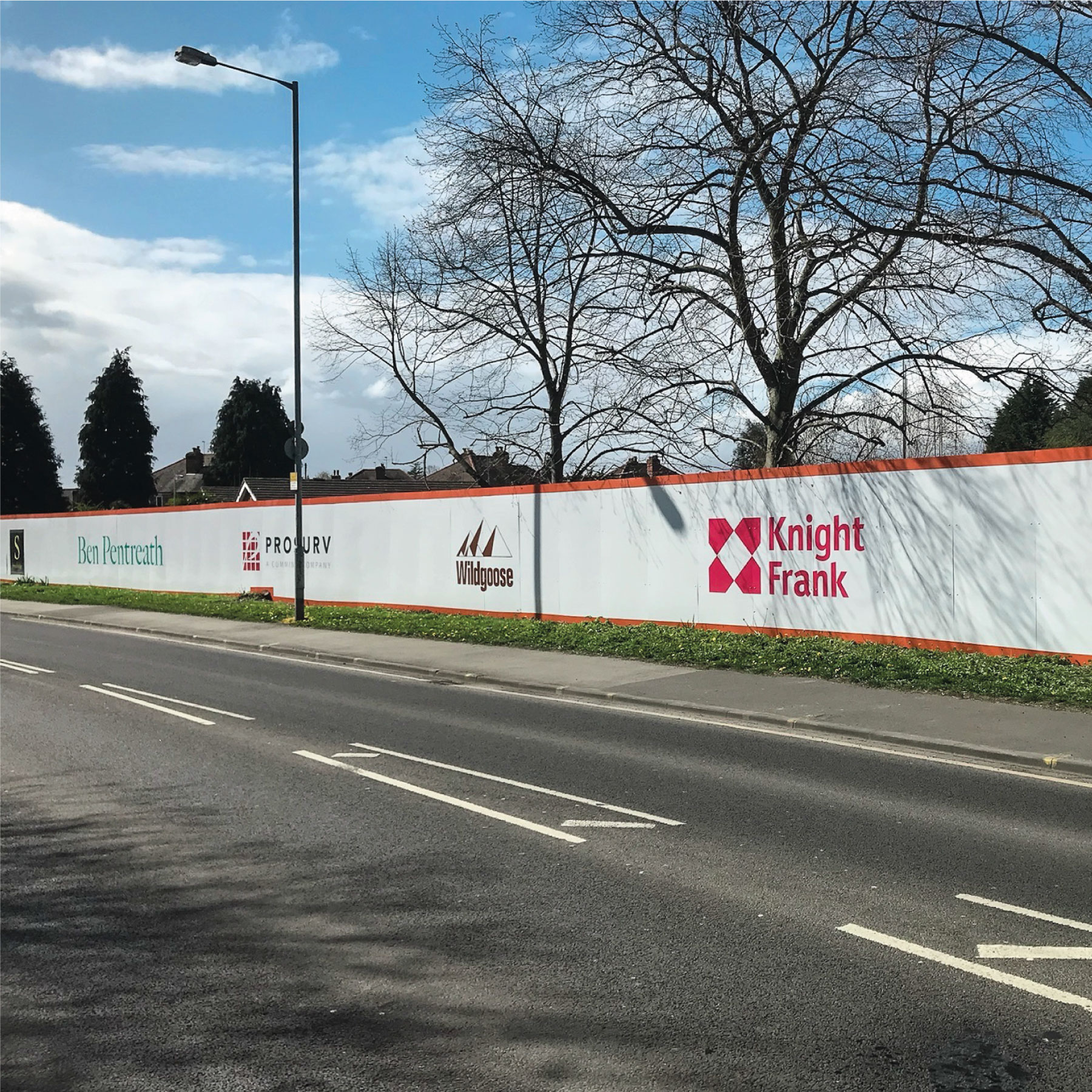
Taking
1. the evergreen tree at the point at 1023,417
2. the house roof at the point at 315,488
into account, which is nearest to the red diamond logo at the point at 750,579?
the evergreen tree at the point at 1023,417

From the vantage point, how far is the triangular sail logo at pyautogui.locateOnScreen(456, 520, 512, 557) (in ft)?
69.5

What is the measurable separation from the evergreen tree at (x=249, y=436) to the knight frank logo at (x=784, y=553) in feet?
244

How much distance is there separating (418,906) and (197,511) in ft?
90.0

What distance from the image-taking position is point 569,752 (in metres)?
9.36

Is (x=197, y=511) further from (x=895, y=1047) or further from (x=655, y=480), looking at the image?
(x=895, y=1047)

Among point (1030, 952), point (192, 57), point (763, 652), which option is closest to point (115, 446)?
point (192, 57)

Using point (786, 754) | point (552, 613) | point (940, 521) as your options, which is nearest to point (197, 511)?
point (552, 613)

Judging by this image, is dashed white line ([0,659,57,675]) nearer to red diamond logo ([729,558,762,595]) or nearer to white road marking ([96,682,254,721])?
white road marking ([96,682,254,721])

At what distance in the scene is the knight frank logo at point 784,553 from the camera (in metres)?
15.6

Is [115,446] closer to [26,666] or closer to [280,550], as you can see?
[280,550]

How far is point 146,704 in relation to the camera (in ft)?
40.3

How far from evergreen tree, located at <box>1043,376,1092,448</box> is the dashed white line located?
48.3 feet

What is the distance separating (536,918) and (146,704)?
8455 mm

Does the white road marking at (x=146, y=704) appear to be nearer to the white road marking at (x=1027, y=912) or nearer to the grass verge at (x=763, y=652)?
the grass verge at (x=763, y=652)
